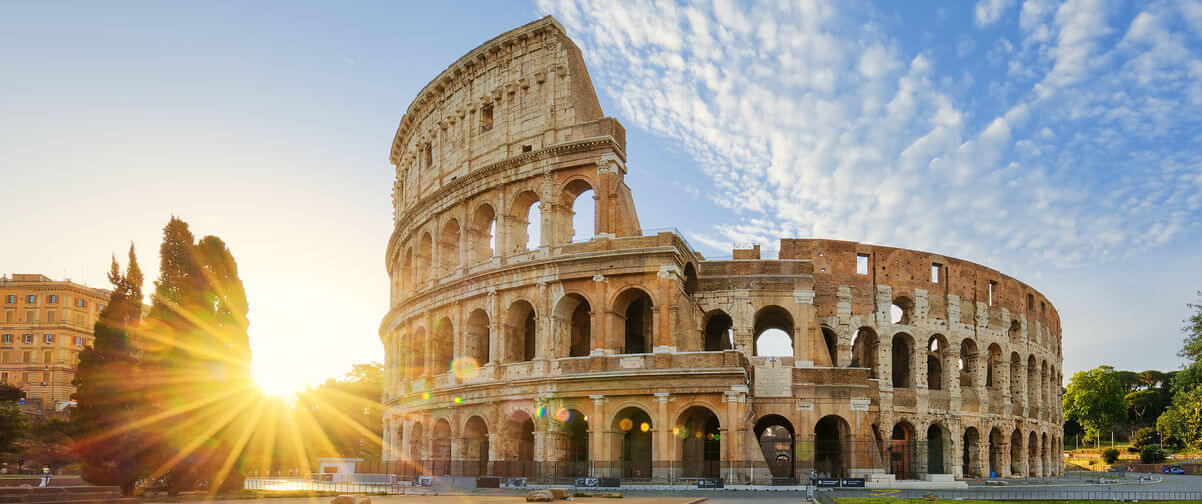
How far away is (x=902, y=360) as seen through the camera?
142ft

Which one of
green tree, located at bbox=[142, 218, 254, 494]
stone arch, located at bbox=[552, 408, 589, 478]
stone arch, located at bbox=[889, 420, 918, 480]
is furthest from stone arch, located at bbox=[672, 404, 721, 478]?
green tree, located at bbox=[142, 218, 254, 494]

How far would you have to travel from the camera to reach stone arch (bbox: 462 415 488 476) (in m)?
34.9

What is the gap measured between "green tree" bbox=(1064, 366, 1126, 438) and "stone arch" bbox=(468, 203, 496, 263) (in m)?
69.2

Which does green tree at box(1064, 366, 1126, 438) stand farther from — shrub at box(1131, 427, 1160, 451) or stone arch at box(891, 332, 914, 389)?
stone arch at box(891, 332, 914, 389)

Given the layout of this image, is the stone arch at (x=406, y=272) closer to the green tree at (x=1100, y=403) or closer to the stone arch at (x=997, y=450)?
the stone arch at (x=997, y=450)

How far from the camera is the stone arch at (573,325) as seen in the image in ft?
108

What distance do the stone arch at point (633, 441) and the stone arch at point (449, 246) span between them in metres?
11.1

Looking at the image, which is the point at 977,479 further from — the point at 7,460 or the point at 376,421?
the point at 7,460

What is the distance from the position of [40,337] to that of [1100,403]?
102 meters

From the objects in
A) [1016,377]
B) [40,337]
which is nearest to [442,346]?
[1016,377]

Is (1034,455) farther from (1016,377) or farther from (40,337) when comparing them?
(40,337)

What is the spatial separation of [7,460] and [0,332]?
4199 cm

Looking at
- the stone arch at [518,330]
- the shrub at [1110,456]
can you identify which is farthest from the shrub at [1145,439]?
the stone arch at [518,330]

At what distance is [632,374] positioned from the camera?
30625 mm
